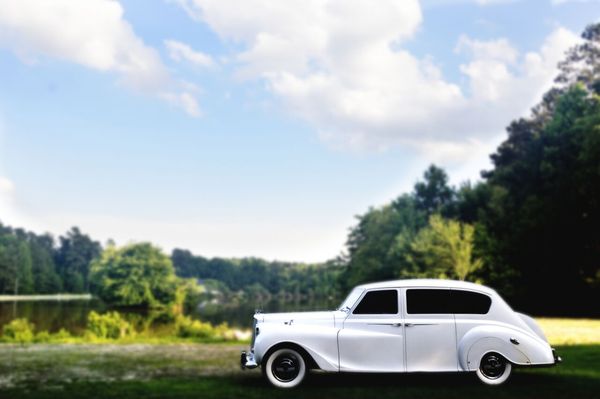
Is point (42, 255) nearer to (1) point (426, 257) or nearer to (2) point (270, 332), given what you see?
(1) point (426, 257)

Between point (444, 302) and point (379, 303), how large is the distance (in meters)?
0.81

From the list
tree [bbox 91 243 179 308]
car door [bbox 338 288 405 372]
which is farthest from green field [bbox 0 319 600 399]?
tree [bbox 91 243 179 308]

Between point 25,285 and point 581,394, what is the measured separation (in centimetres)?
15755

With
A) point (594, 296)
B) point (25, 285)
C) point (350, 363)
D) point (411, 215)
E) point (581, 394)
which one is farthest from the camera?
point (25, 285)

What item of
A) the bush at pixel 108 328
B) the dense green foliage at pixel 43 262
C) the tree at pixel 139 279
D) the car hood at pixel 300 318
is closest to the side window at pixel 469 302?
the car hood at pixel 300 318

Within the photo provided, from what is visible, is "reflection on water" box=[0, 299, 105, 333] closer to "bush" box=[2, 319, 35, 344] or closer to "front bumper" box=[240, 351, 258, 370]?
"bush" box=[2, 319, 35, 344]

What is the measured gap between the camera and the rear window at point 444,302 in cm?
698

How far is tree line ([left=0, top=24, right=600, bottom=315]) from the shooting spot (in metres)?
46.8

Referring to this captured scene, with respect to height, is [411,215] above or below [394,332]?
above

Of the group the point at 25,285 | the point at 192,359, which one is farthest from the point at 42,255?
the point at 192,359

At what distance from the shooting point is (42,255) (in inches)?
6324

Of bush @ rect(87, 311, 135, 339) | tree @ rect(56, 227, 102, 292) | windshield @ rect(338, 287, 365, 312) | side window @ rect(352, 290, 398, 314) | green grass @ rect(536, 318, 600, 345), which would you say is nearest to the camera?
side window @ rect(352, 290, 398, 314)

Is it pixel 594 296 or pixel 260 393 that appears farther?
pixel 594 296

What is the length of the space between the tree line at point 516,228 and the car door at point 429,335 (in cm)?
4021
